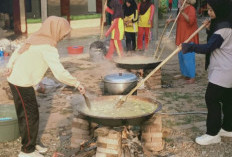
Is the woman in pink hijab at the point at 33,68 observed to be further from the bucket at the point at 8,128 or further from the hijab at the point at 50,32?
the bucket at the point at 8,128

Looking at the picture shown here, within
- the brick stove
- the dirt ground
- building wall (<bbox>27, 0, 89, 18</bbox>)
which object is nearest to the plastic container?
the dirt ground

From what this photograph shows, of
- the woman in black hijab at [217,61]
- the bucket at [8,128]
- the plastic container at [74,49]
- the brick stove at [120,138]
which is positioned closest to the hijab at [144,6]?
the plastic container at [74,49]

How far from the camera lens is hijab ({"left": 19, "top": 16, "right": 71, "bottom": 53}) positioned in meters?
3.70

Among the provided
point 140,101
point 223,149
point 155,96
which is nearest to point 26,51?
point 140,101

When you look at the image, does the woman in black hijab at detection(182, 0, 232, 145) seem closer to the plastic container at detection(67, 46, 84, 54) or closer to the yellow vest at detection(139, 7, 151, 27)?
the yellow vest at detection(139, 7, 151, 27)

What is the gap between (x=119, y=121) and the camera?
356 centimetres

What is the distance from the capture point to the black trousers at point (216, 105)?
4.28 meters

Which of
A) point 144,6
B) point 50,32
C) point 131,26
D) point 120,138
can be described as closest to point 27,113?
point 50,32

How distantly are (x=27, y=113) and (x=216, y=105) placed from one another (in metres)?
2.41

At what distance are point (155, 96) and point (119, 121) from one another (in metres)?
3.40

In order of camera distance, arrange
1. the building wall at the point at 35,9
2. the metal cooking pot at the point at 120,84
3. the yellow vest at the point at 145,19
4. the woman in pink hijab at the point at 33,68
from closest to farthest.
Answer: the woman in pink hijab at the point at 33,68, the metal cooking pot at the point at 120,84, the yellow vest at the point at 145,19, the building wall at the point at 35,9

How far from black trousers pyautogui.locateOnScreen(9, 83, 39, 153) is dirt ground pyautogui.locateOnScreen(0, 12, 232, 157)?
362 mm

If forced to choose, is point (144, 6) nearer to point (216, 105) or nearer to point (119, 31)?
point (119, 31)

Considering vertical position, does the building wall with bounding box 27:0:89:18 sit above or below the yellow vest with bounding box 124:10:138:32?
below
